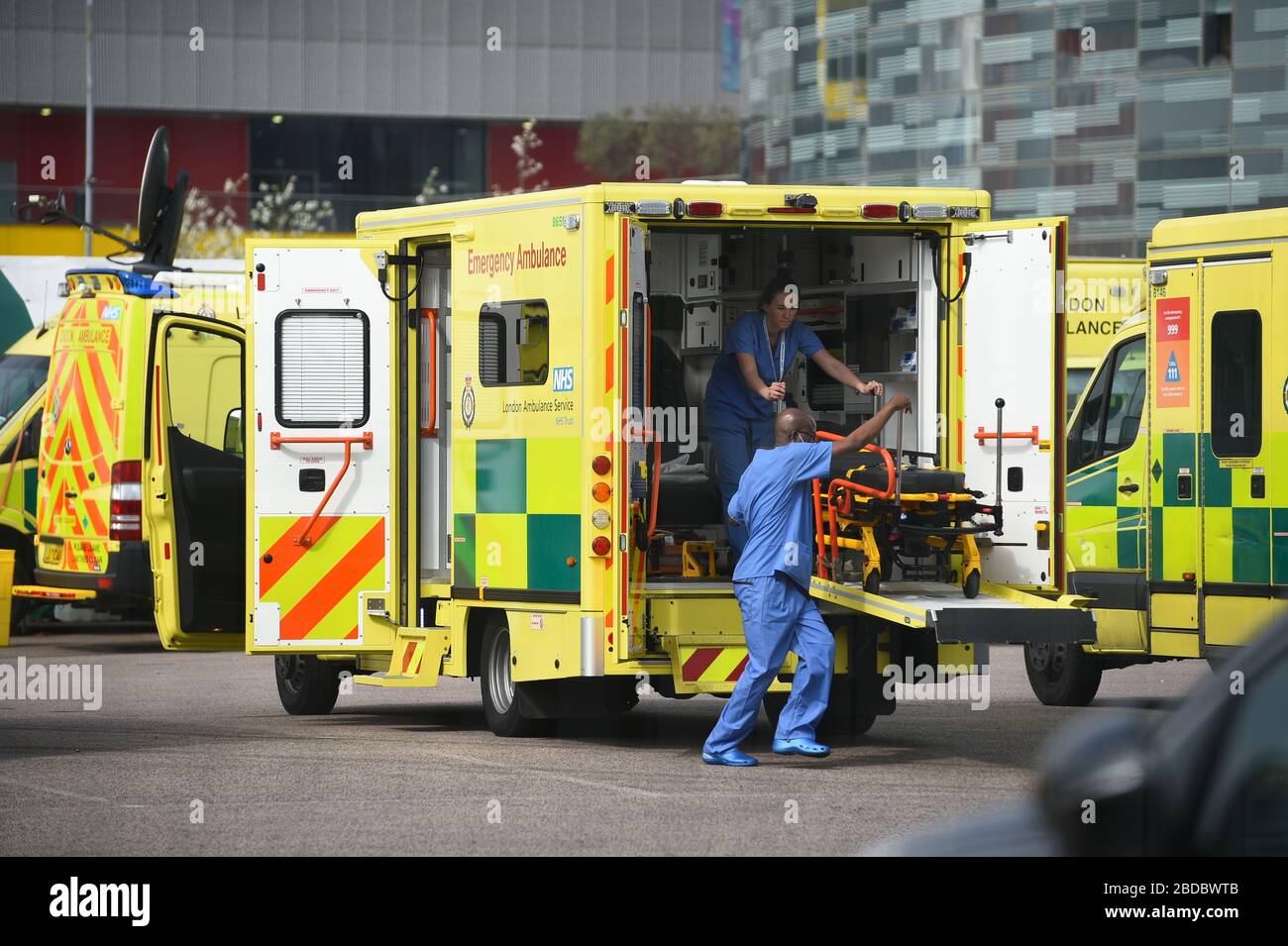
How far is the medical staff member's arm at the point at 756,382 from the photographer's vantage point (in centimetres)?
1158

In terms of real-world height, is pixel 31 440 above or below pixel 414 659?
above

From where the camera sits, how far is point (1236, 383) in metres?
12.3

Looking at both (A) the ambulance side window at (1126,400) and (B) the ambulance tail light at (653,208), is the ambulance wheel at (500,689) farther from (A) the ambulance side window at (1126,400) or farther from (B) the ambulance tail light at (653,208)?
(A) the ambulance side window at (1126,400)

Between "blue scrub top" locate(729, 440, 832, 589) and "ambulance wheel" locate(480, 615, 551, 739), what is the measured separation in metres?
1.94

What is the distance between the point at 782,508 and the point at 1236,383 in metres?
3.41

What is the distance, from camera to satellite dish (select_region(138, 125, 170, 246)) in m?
17.4

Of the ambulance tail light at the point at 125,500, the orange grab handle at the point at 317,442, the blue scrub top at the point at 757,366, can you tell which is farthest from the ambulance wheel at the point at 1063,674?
the ambulance tail light at the point at 125,500

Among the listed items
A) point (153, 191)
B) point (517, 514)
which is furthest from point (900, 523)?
point (153, 191)

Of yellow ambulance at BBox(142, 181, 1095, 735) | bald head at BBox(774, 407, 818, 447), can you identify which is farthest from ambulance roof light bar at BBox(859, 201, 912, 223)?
bald head at BBox(774, 407, 818, 447)

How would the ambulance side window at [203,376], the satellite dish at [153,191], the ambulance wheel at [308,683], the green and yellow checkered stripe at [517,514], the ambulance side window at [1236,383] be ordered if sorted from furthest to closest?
the satellite dish at [153,191], the ambulance side window at [203,376], the ambulance wheel at [308,683], the ambulance side window at [1236,383], the green and yellow checkered stripe at [517,514]

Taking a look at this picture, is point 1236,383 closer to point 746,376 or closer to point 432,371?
point 746,376

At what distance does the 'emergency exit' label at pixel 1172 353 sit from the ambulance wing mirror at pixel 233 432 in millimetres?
6346

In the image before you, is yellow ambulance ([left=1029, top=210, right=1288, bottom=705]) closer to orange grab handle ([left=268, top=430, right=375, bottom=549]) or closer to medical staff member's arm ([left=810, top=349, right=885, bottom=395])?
medical staff member's arm ([left=810, top=349, right=885, bottom=395])
